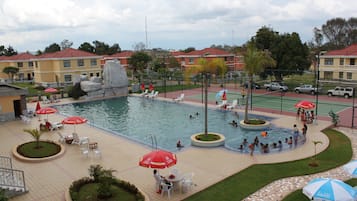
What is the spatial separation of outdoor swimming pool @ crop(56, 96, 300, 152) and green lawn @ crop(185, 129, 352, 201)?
9.15 ft

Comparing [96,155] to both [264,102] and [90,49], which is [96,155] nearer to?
[264,102]

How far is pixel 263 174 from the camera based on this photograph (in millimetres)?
15562

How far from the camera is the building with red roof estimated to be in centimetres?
4716

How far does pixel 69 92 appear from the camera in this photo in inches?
1705

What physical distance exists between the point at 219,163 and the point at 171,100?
76.1ft

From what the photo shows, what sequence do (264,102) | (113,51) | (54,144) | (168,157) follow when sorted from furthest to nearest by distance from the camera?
1. (113,51)
2. (264,102)
3. (54,144)
4. (168,157)

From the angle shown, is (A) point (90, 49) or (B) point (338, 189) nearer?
(B) point (338, 189)

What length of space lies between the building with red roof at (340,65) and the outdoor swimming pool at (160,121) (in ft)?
88.4

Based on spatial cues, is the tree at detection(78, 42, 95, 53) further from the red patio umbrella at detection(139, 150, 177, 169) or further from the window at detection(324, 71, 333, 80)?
the red patio umbrella at detection(139, 150, 177, 169)

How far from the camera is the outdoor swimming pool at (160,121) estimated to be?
22953 millimetres

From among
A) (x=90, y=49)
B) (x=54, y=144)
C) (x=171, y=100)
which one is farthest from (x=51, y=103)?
(x=90, y=49)

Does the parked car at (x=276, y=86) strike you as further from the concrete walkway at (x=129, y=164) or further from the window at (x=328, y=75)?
the concrete walkway at (x=129, y=164)

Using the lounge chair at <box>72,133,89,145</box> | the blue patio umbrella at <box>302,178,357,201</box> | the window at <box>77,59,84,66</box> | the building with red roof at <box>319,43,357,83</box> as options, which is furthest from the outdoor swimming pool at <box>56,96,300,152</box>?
the building with red roof at <box>319,43,357,83</box>

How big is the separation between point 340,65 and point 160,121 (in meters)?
35.5
